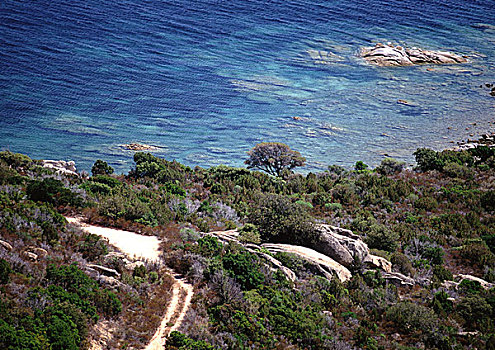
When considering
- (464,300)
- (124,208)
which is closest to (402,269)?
(464,300)

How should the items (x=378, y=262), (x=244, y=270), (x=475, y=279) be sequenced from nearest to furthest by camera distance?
1. (x=244, y=270)
2. (x=475, y=279)
3. (x=378, y=262)

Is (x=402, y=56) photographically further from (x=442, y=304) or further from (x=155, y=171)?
(x=442, y=304)

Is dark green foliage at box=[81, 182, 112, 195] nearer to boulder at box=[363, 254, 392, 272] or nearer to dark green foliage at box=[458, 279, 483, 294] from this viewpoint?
boulder at box=[363, 254, 392, 272]

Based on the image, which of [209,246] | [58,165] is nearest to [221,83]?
[58,165]

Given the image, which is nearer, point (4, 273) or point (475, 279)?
point (4, 273)

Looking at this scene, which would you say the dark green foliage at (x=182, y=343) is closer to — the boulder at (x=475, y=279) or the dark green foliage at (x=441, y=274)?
the dark green foliage at (x=441, y=274)

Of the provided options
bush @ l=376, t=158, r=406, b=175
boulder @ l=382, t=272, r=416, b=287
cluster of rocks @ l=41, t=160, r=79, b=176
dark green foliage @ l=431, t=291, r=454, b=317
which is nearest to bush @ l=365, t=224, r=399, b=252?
boulder @ l=382, t=272, r=416, b=287
